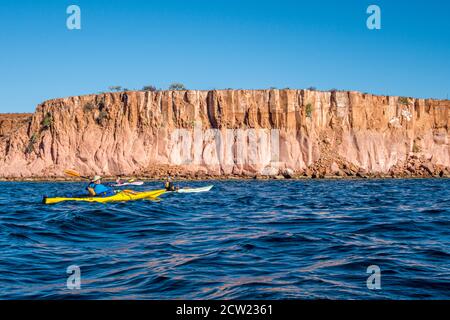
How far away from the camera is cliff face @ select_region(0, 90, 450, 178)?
55.8 m

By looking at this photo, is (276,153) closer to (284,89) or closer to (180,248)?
(284,89)

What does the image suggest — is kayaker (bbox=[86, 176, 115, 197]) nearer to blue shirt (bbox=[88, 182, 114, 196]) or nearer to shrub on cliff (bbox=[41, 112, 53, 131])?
blue shirt (bbox=[88, 182, 114, 196])

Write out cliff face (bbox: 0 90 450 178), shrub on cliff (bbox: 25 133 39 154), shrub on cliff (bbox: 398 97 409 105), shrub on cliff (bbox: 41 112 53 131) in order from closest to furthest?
cliff face (bbox: 0 90 450 178) < shrub on cliff (bbox: 25 133 39 154) < shrub on cliff (bbox: 41 112 53 131) < shrub on cliff (bbox: 398 97 409 105)

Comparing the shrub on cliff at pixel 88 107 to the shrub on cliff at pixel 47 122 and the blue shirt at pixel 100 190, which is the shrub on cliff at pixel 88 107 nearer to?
the shrub on cliff at pixel 47 122

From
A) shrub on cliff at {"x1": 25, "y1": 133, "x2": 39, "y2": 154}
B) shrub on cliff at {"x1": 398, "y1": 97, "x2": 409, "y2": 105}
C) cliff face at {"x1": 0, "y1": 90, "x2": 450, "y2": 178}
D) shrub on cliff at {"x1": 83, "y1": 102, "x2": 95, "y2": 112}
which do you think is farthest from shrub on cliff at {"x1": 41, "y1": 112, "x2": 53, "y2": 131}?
shrub on cliff at {"x1": 398, "y1": 97, "x2": 409, "y2": 105}

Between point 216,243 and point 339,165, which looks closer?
point 216,243

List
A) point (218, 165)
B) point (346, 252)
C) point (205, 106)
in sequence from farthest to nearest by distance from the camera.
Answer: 1. point (205, 106)
2. point (218, 165)
3. point (346, 252)

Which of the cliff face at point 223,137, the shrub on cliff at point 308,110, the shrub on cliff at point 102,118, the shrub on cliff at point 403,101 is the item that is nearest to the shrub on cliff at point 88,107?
the cliff face at point 223,137

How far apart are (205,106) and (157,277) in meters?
51.6

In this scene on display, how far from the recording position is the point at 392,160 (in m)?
58.8

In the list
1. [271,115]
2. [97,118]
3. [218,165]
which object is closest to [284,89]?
[271,115]

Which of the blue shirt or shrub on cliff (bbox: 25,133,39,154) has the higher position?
shrub on cliff (bbox: 25,133,39,154)

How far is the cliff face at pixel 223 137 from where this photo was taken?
183 feet
